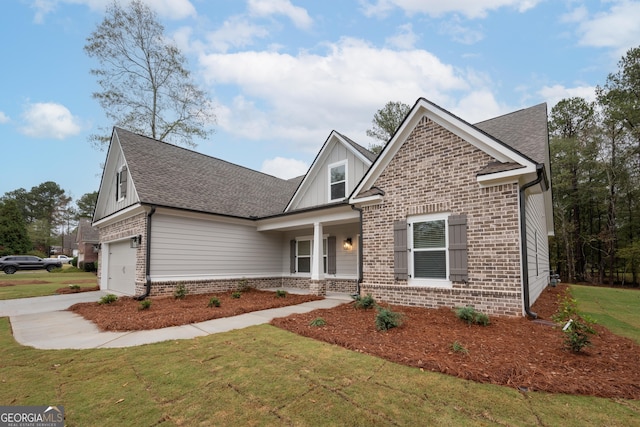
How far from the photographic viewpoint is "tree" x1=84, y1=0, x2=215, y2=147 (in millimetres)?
18734

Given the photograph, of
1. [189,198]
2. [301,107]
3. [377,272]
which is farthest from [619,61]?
[189,198]

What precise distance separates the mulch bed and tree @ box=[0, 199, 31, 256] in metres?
38.7

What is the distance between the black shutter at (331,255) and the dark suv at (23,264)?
1171 inches

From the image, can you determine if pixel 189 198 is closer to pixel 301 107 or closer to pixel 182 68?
pixel 301 107

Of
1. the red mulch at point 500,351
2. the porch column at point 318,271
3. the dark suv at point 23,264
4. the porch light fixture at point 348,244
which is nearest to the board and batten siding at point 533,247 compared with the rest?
the red mulch at point 500,351

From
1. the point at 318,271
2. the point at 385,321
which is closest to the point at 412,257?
the point at 385,321

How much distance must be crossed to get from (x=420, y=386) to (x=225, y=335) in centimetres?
370

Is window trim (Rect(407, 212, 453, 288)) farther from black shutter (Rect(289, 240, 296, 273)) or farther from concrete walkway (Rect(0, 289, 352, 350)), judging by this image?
black shutter (Rect(289, 240, 296, 273))

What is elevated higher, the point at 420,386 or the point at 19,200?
the point at 19,200

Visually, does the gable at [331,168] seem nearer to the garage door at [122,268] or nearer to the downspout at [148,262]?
the downspout at [148,262]

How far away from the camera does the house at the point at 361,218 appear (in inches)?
264

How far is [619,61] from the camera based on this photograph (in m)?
22.4

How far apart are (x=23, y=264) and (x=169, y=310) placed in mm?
29488

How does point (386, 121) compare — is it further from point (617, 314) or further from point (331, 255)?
point (617, 314)
